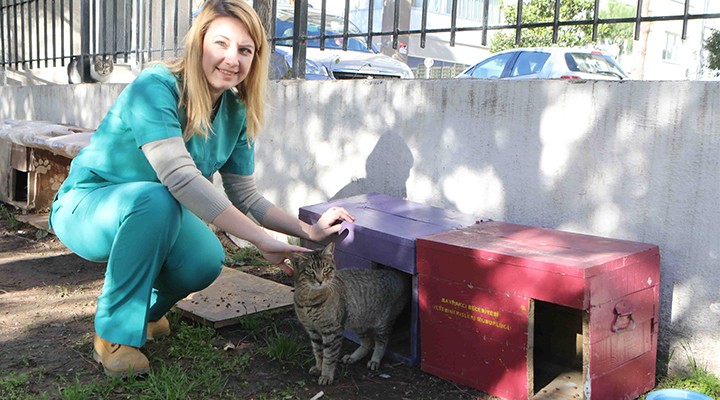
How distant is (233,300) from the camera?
11.6ft

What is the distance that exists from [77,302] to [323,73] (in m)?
5.05

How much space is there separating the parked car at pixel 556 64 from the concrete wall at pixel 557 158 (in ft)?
17.2

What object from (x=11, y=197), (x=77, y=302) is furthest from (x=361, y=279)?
(x=11, y=197)

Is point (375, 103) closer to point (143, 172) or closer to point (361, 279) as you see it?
point (361, 279)

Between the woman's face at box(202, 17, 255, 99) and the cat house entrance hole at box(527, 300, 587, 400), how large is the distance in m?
1.62

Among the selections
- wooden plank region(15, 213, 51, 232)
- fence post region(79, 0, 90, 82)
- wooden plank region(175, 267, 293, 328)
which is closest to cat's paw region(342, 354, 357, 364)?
wooden plank region(175, 267, 293, 328)

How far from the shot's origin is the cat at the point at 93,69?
6.81m

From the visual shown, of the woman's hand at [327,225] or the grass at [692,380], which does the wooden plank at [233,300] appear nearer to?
the woman's hand at [327,225]

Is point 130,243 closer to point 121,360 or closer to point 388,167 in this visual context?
point 121,360

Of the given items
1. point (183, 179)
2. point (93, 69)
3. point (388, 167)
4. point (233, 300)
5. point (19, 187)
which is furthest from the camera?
point (93, 69)

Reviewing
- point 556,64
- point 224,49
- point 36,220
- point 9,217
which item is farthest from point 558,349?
point 556,64

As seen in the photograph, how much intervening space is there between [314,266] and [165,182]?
0.70 m

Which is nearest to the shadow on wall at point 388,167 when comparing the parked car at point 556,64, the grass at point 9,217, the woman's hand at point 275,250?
the woman's hand at point 275,250

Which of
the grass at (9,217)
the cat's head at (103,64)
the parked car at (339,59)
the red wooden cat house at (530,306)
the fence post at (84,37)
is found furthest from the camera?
the parked car at (339,59)
